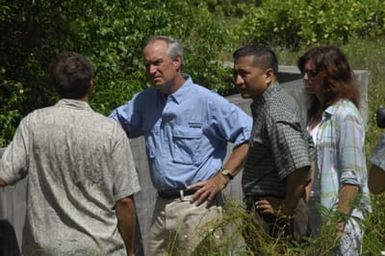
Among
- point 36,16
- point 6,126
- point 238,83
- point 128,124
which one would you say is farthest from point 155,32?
point 238,83

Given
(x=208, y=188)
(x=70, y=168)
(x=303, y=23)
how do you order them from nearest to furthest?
(x=70, y=168) → (x=208, y=188) → (x=303, y=23)

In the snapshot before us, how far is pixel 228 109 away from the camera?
19.6ft

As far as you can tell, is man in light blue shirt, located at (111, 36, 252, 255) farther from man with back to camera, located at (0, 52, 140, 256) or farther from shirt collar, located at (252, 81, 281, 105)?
man with back to camera, located at (0, 52, 140, 256)

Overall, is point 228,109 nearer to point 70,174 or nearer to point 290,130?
point 290,130

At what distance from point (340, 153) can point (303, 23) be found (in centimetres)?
931

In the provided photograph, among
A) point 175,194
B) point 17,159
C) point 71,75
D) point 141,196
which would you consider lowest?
point 141,196

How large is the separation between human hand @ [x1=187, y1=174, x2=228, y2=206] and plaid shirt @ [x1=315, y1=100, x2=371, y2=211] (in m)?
0.58

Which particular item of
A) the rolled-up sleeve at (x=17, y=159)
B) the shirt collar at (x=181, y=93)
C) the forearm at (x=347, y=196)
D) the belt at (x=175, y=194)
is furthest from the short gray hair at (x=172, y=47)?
the forearm at (x=347, y=196)

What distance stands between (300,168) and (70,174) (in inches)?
42.9

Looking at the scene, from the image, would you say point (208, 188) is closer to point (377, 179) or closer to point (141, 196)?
point (377, 179)

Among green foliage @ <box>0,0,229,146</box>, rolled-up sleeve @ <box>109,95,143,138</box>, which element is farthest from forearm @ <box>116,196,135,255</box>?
green foliage @ <box>0,0,229,146</box>

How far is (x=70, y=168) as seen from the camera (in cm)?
514

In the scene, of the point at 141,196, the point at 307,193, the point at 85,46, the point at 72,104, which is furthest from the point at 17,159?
the point at 85,46

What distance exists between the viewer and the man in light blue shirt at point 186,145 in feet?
19.5
